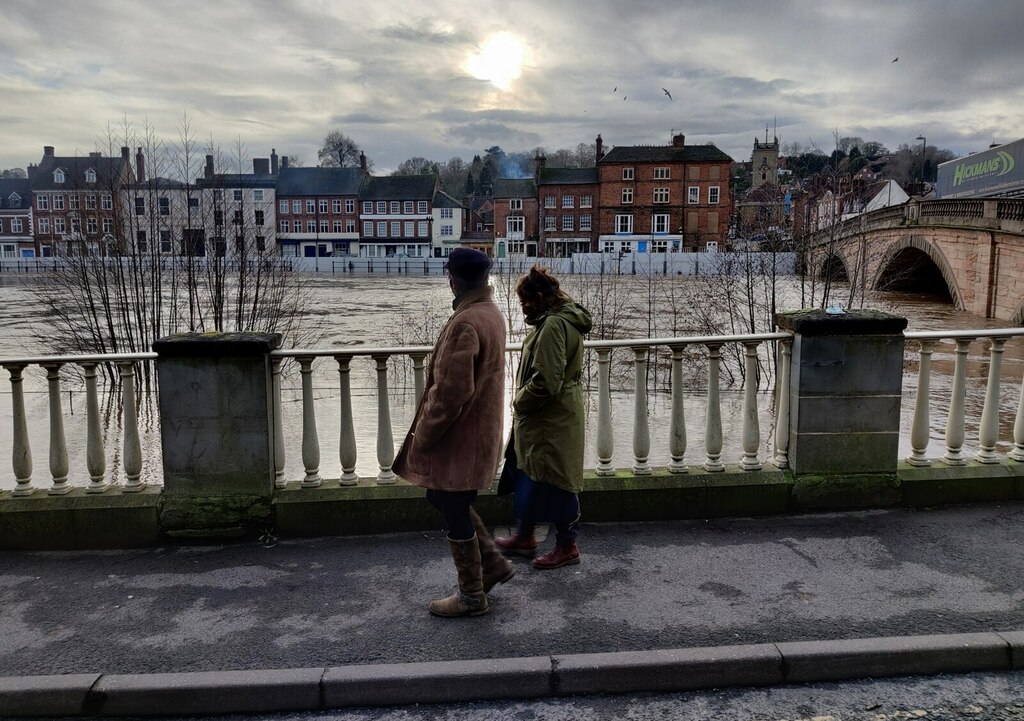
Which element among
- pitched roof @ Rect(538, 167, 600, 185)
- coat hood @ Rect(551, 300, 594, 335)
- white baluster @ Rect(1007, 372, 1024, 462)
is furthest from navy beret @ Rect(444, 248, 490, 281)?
pitched roof @ Rect(538, 167, 600, 185)

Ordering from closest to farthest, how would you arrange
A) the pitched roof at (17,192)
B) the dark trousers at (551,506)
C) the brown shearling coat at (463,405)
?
the brown shearling coat at (463,405), the dark trousers at (551,506), the pitched roof at (17,192)

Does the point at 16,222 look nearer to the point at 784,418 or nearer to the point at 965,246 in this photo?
the point at 965,246

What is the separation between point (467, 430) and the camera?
3975 millimetres

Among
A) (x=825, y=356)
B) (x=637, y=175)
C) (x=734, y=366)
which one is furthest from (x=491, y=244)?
(x=825, y=356)

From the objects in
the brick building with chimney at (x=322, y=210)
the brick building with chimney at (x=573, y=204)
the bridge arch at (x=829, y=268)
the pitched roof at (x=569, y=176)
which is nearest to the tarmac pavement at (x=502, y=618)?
the bridge arch at (x=829, y=268)

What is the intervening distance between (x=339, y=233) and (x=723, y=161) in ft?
135

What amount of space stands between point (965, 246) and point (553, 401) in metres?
35.7

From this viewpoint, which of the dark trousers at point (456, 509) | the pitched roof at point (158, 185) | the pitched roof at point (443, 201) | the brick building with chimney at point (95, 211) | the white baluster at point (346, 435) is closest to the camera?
the dark trousers at point (456, 509)

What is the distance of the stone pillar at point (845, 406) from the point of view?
548 centimetres

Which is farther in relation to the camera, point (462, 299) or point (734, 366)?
point (734, 366)

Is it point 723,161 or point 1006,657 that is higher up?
point 723,161

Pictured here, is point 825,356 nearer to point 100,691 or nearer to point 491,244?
point 100,691

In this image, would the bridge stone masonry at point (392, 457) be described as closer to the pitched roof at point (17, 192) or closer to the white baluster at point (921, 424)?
the white baluster at point (921, 424)

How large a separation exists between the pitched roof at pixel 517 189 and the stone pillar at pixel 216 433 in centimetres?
8068
